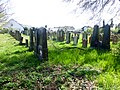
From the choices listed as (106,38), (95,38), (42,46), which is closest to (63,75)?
(42,46)

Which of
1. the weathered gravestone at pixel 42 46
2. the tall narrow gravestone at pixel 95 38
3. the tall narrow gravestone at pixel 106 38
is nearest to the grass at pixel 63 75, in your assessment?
the weathered gravestone at pixel 42 46

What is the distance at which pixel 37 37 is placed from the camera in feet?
39.2

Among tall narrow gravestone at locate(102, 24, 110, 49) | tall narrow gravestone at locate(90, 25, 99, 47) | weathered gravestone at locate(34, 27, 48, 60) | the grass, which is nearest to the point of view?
the grass

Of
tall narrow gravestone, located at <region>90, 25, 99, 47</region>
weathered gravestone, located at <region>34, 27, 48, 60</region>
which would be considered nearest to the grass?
weathered gravestone, located at <region>34, 27, 48, 60</region>

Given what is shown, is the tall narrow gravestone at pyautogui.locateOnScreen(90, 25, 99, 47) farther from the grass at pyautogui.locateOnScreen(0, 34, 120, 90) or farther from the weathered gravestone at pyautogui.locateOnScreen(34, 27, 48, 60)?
the grass at pyautogui.locateOnScreen(0, 34, 120, 90)

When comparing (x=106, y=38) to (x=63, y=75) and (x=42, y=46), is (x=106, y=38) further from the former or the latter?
(x=63, y=75)

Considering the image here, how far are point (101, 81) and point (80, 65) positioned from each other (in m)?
2.27

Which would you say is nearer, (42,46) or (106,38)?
(42,46)

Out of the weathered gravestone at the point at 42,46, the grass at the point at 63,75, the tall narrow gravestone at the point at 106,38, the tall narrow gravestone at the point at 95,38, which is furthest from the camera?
the tall narrow gravestone at the point at 95,38

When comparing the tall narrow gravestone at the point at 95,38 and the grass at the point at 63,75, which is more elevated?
the tall narrow gravestone at the point at 95,38

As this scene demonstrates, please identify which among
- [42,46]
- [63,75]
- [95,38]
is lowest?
[63,75]

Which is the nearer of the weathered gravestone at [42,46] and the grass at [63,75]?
the grass at [63,75]

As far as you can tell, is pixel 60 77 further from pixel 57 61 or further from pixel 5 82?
pixel 57 61

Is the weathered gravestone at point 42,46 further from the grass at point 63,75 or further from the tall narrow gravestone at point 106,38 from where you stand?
the tall narrow gravestone at point 106,38
